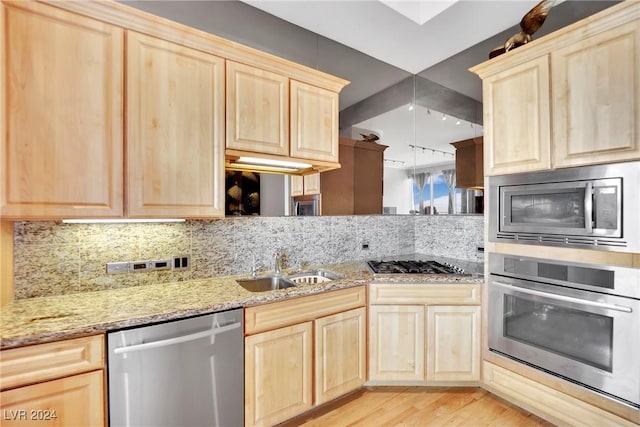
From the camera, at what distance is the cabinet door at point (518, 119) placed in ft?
6.20

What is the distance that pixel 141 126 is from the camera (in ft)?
5.29

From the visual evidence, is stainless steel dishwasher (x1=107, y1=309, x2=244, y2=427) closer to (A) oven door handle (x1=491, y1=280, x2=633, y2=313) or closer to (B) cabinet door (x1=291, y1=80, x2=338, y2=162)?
(B) cabinet door (x1=291, y1=80, x2=338, y2=162)

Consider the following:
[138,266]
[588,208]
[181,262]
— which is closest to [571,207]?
[588,208]

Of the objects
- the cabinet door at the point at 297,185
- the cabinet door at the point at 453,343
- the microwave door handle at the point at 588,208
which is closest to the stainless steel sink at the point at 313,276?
the cabinet door at the point at 297,185

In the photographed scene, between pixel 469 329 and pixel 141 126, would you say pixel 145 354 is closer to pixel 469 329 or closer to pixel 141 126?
pixel 141 126

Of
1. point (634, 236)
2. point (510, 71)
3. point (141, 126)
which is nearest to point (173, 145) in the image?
point (141, 126)

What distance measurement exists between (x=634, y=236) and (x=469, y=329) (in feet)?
3.82

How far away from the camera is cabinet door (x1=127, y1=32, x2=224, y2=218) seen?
160cm

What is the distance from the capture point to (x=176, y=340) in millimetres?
1461

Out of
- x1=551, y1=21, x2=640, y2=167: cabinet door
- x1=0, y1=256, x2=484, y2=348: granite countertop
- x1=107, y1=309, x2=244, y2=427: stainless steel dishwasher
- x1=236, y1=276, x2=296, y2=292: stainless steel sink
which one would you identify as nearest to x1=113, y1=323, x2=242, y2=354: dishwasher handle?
x1=107, y1=309, x2=244, y2=427: stainless steel dishwasher

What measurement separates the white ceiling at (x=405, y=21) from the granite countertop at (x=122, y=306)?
2.14m

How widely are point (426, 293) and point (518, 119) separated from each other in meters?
1.41

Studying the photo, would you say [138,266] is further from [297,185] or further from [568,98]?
[568,98]

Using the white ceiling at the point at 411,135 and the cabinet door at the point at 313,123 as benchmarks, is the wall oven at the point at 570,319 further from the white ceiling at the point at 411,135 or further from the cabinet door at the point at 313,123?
the cabinet door at the point at 313,123
